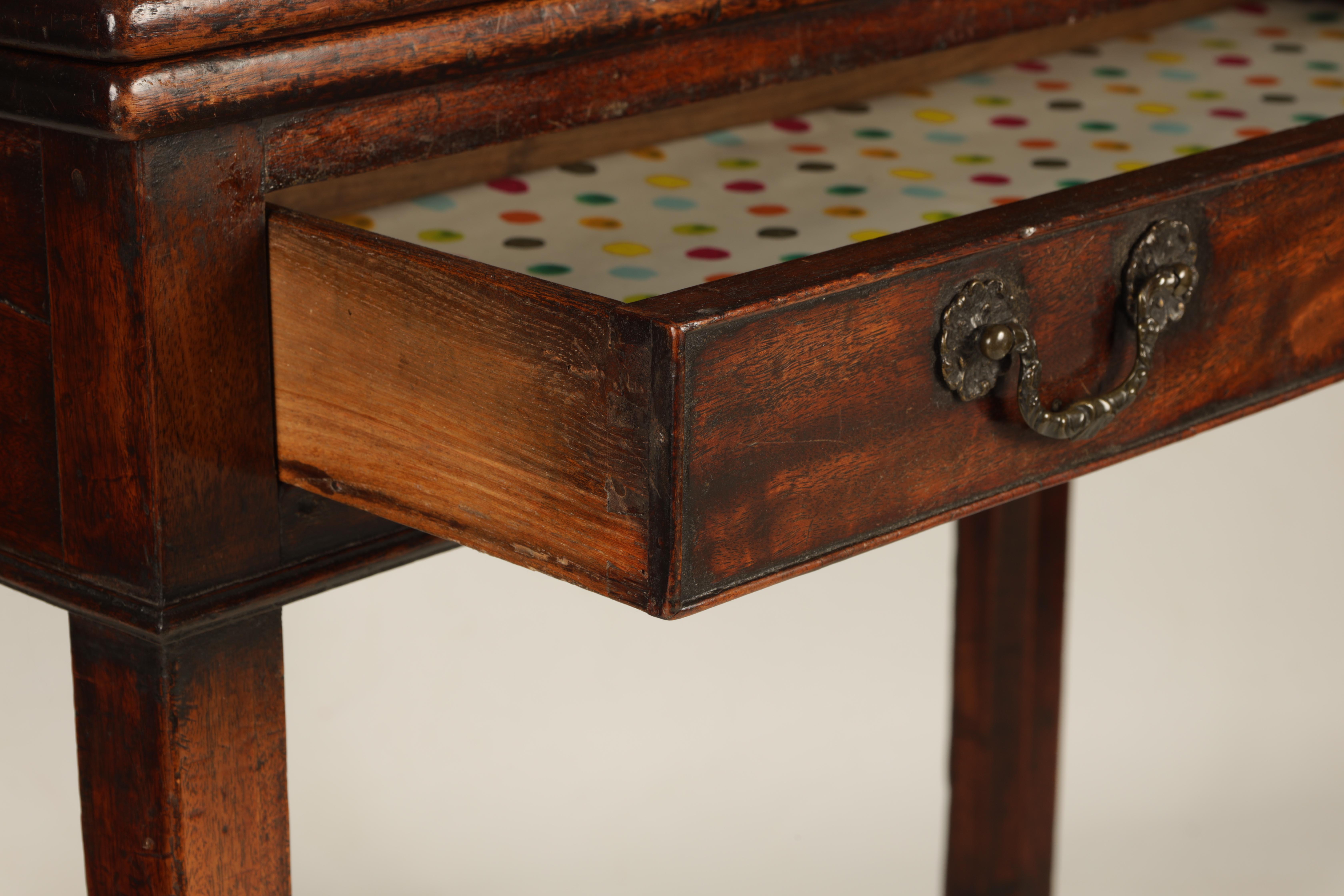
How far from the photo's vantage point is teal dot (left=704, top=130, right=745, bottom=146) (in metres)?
1.11

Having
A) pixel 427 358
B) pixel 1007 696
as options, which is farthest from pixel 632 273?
pixel 1007 696

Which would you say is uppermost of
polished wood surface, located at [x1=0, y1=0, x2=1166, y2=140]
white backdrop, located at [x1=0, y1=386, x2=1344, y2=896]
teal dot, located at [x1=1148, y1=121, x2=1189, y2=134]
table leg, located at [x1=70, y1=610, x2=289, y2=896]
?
polished wood surface, located at [x1=0, y1=0, x2=1166, y2=140]

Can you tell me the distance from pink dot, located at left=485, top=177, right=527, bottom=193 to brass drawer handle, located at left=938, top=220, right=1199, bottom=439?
297 millimetres

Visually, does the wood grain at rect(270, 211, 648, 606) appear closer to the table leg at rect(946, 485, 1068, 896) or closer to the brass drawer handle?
the brass drawer handle

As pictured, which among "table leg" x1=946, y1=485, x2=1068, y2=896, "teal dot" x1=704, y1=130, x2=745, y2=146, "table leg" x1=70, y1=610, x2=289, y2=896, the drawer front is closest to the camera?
the drawer front

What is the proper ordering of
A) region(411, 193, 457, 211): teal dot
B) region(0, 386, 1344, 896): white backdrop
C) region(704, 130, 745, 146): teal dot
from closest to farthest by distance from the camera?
region(411, 193, 457, 211): teal dot
region(704, 130, 745, 146): teal dot
region(0, 386, 1344, 896): white backdrop

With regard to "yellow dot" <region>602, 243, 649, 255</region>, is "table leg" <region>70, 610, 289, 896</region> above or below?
below

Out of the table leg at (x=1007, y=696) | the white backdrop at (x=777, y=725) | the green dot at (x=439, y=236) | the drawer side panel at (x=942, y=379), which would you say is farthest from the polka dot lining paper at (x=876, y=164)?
the white backdrop at (x=777, y=725)

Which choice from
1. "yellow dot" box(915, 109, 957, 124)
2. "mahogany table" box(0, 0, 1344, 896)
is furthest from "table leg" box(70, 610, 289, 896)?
"yellow dot" box(915, 109, 957, 124)

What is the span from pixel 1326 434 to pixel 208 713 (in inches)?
69.2

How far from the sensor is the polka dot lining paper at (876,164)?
0.90 m

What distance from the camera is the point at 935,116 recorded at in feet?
→ 3.83

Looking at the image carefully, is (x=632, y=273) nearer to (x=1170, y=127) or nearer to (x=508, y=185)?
(x=508, y=185)

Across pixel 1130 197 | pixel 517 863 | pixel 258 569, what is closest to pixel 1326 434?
pixel 517 863
